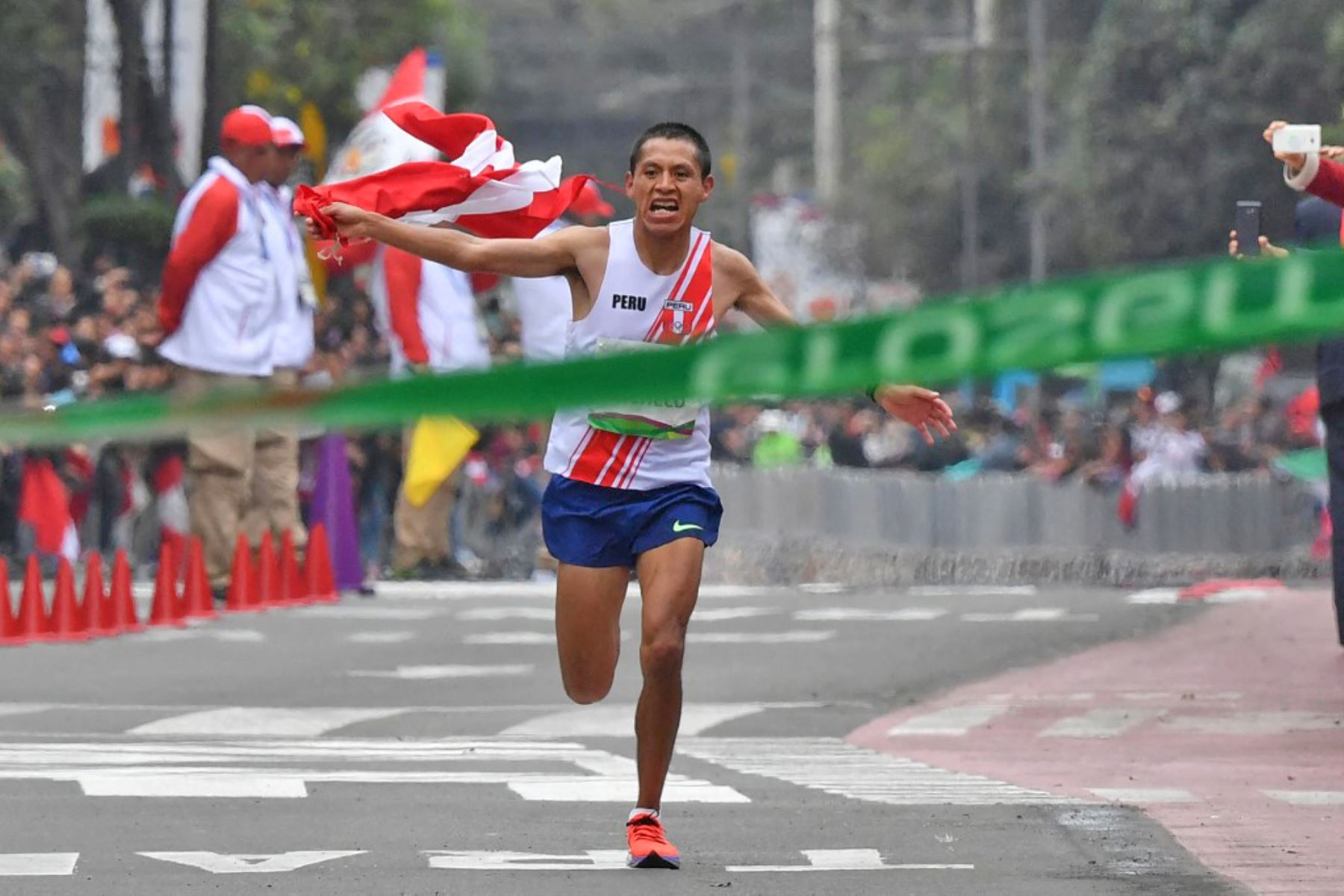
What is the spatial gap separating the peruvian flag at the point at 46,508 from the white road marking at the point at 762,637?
13.3 feet

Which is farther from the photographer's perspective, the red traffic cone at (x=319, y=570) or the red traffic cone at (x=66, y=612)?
the red traffic cone at (x=319, y=570)

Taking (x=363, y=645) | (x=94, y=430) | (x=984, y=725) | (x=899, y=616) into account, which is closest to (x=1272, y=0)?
(x=899, y=616)

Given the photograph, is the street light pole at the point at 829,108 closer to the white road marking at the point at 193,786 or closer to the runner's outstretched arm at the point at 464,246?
the white road marking at the point at 193,786

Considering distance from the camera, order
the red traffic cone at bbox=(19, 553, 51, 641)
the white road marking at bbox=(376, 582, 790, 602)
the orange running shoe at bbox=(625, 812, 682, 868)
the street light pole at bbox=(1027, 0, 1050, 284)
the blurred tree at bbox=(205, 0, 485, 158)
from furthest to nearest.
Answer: the street light pole at bbox=(1027, 0, 1050, 284) → the blurred tree at bbox=(205, 0, 485, 158) → the white road marking at bbox=(376, 582, 790, 602) → the red traffic cone at bbox=(19, 553, 51, 641) → the orange running shoe at bbox=(625, 812, 682, 868)

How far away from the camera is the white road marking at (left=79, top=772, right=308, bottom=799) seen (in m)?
9.76

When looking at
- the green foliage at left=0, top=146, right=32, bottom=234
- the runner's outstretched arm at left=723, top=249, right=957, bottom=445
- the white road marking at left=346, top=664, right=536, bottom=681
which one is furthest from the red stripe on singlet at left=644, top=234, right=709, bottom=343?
the green foliage at left=0, top=146, right=32, bottom=234

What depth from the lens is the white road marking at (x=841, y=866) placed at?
8.20m

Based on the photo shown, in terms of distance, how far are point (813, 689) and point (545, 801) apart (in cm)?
493

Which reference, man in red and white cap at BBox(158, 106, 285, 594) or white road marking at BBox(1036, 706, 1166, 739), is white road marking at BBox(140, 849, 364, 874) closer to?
white road marking at BBox(1036, 706, 1166, 739)

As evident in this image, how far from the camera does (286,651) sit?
16.0 metres

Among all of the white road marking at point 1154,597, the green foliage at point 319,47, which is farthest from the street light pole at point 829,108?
the white road marking at point 1154,597

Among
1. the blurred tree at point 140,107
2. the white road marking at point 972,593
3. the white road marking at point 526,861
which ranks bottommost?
the white road marking at point 972,593

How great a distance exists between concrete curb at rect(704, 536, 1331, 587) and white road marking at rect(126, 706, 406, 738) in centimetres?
1337

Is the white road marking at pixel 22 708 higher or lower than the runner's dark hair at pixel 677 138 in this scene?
lower
